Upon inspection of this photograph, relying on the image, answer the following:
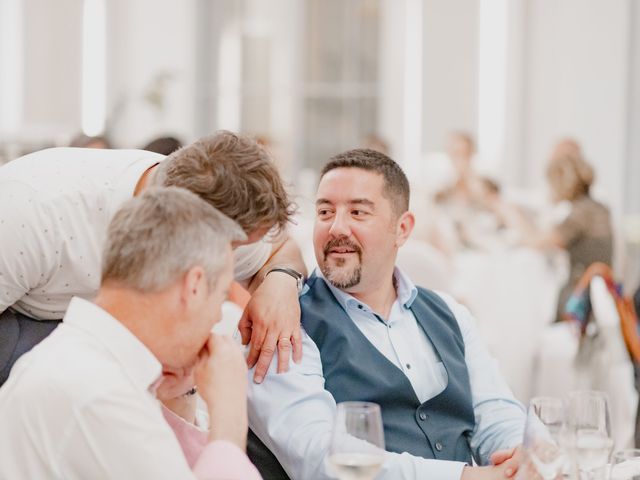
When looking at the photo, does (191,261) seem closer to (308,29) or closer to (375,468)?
(375,468)

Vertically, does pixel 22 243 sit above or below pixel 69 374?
above

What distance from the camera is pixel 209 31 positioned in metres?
10.6

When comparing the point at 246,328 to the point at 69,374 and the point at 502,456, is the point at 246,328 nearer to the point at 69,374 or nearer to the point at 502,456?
the point at 502,456

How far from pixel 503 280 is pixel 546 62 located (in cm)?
429

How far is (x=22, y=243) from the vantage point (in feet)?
6.35

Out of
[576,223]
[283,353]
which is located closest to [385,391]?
[283,353]

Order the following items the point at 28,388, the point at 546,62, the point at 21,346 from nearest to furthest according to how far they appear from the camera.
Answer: the point at 28,388 < the point at 21,346 < the point at 546,62

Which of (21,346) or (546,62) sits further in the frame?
(546,62)

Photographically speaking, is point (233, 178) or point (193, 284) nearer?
point (193, 284)

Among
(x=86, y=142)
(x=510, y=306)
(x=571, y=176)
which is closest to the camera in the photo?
(x=86, y=142)

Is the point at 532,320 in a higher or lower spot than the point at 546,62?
lower

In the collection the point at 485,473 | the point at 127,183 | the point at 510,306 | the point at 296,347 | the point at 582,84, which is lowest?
the point at 510,306

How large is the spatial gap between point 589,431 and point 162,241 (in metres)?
0.82

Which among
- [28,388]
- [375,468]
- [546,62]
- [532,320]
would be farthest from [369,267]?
[546,62]
